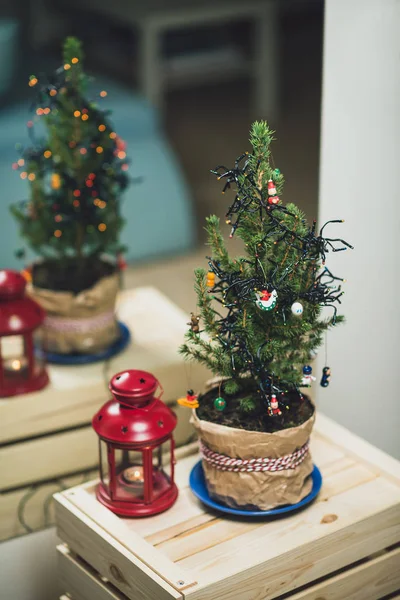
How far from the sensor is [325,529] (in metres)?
1.68

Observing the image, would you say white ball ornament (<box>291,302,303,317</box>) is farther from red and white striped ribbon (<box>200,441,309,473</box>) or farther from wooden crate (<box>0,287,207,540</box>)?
wooden crate (<box>0,287,207,540</box>)

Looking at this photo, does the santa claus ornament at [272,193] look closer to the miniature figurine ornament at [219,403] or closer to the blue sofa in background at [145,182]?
the miniature figurine ornament at [219,403]

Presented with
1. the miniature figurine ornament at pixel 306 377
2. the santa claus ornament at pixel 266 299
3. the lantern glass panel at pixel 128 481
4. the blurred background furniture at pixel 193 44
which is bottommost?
the lantern glass panel at pixel 128 481

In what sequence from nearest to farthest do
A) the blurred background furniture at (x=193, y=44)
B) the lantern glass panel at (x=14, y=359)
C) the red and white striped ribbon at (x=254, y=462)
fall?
the red and white striped ribbon at (x=254, y=462) < the lantern glass panel at (x=14, y=359) < the blurred background furniture at (x=193, y=44)

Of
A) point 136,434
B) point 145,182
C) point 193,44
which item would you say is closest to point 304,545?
point 136,434

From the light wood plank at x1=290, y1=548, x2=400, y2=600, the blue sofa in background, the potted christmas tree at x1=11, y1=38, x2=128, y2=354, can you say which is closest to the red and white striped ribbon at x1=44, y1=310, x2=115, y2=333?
the potted christmas tree at x1=11, y1=38, x2=128, y2=354

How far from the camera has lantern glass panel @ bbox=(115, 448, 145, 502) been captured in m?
1.78

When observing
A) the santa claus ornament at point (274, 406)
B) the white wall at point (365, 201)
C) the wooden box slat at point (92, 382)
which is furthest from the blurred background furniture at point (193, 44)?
the santa claus ornament at point (274, 406)

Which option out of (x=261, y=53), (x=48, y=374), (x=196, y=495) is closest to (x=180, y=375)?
(x=48, y=374)

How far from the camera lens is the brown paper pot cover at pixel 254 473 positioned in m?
1.66

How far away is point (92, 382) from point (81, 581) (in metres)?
0.53

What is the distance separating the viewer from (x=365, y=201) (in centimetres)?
208

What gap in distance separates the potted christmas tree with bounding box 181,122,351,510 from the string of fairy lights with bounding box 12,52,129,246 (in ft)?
1.97

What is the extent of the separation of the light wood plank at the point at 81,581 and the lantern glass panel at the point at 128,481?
0.14 metres
